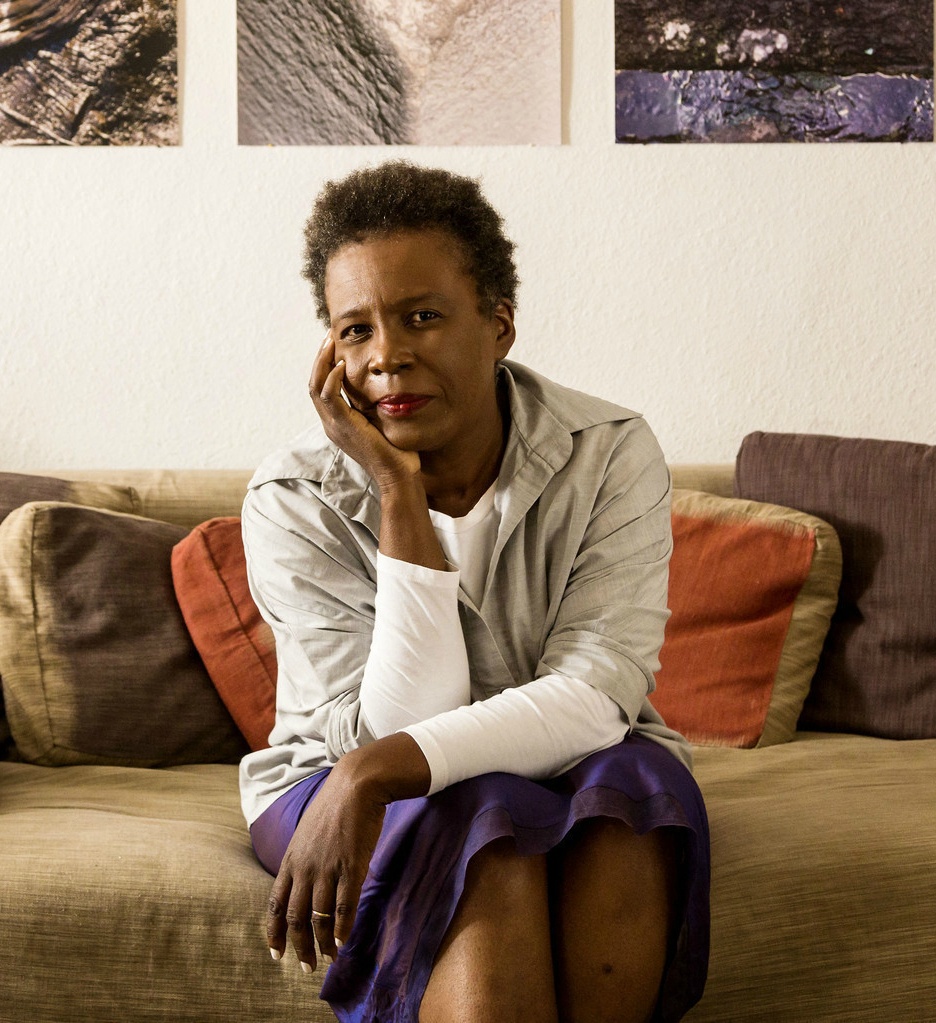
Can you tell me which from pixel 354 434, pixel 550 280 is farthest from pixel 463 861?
pixel 550 280

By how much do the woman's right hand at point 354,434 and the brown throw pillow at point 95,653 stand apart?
1.94 ft

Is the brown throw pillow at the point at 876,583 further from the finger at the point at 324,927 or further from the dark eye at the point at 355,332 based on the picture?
the finger at the point at 324,927

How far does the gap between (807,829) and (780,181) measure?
1369mm

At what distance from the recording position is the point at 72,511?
1820 mm

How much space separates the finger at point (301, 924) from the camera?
112 centimetres

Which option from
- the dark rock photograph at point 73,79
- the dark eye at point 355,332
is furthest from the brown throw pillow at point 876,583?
the dark rock photograph at point 73,79

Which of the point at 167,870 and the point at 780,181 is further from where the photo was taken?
the point at 780,181

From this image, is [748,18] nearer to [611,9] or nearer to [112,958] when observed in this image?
[611,9]

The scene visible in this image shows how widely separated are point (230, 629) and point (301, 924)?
75 centimetres

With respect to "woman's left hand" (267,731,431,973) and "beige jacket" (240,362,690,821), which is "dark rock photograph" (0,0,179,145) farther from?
"woman's left hand" (267,731,431,973)

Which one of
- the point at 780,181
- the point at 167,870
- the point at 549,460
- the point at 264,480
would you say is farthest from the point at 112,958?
the point at 780,181

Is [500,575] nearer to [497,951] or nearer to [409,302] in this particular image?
[409,302]

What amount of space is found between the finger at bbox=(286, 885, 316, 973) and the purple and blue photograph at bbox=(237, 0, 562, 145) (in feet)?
5.11

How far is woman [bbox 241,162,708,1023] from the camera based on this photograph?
112 centimetres
